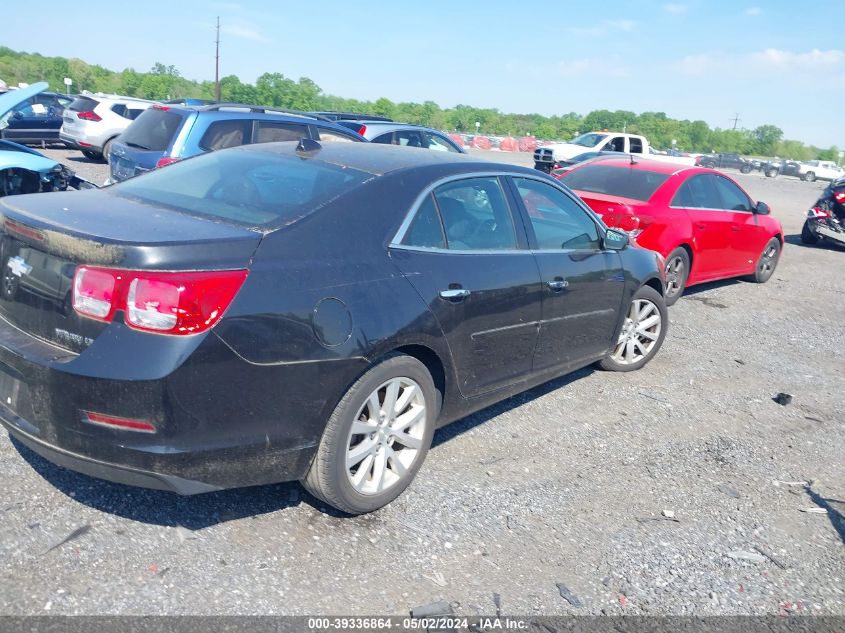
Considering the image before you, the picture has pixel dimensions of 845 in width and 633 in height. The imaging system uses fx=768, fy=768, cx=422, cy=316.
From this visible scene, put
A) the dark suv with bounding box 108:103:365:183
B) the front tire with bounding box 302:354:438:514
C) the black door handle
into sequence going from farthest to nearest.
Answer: the dark suv with bounding box 108:103:365:183
the black door handle
the front tire with bounding box 302:354:438:514

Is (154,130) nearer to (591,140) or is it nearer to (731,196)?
(731,196)

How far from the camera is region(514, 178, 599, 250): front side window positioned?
4832 millimetres

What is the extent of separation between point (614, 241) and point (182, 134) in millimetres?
5739

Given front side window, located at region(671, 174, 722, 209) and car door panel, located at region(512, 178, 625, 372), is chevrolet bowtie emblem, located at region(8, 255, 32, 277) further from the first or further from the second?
front side window, located at region(671, 174, 722, 209)

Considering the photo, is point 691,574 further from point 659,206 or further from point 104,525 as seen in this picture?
point 659,206

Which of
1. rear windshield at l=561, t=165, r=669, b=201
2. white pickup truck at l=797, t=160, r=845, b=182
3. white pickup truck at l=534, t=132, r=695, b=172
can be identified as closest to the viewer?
rear windshield at l=561, t=165, r=669, b=201

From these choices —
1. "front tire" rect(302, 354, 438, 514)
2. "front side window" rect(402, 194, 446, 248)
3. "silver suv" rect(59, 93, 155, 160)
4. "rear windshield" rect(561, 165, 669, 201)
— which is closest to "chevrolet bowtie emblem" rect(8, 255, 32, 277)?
"front tire" rect(302, 354, 438, 514)

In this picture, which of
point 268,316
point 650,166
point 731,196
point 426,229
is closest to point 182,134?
point 650,166

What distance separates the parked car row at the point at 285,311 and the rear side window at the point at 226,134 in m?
5.02

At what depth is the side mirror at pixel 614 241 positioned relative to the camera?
18.0ft

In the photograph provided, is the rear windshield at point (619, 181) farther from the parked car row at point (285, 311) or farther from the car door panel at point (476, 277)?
the car door panel at point (476, 277)

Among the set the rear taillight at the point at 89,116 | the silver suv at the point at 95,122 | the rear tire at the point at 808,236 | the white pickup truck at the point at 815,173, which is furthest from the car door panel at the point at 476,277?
the white pickup truck at the point at 815,173

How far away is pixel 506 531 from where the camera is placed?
3.71 metres

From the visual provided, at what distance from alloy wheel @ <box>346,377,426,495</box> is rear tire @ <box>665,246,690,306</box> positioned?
5.60m
